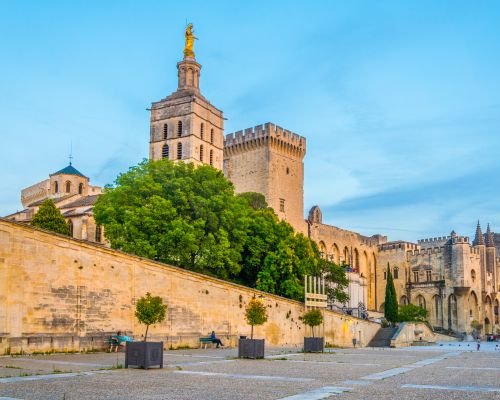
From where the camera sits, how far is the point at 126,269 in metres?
24.1

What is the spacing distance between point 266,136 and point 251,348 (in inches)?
1949

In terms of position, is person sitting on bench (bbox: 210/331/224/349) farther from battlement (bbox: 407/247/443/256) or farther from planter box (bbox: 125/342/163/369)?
battlement (bbox: 407/247/443/256)

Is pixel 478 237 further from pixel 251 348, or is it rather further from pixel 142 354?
pixel 142 354

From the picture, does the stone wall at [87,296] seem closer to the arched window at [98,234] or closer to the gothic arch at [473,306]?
the arched window at [98,234]

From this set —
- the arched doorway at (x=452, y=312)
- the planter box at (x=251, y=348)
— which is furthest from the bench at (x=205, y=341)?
the arched doorway at (x=452, y=312)

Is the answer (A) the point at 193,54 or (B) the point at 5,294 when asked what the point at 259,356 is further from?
(A) the point at 193,54

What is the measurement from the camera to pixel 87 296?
22.1m

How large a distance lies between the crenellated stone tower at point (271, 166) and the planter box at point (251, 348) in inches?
1825

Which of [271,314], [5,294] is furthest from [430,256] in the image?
[5,294]

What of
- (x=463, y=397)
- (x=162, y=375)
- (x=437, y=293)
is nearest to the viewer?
(x=463, y=397)

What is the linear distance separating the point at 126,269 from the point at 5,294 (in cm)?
575

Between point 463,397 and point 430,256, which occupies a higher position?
point 430,256

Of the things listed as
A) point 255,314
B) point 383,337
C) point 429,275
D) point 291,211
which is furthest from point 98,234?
point 429,275

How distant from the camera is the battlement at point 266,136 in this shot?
68438mm
